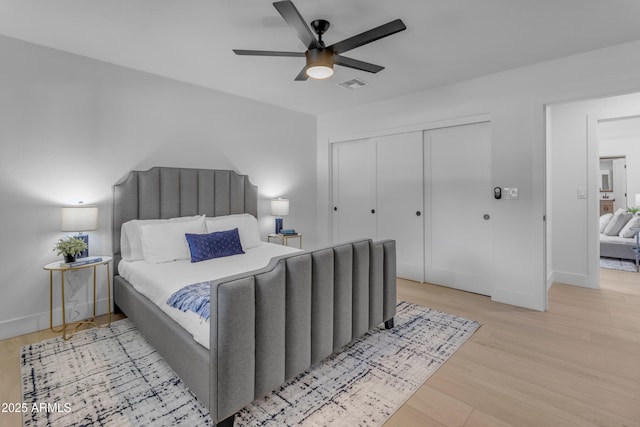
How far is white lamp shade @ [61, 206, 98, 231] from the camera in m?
2.61

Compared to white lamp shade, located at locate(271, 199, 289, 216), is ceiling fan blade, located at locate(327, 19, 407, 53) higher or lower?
higher

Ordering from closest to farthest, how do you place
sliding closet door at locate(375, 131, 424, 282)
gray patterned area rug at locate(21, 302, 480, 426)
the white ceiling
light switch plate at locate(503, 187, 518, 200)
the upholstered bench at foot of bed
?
the upholstered bench at foot of bed
gray patterned area rug at locate(21, 302, 480, 426)
the white ceiling
light switch plate at locate(503, 187, 518, 200)
sliding closet door at locate(375, 131, 424, 282)

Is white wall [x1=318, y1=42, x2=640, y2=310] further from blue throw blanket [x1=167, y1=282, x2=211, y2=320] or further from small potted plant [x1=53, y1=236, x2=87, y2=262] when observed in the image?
small potted plant [x1=53, y1=236, x2=87, y2=262]

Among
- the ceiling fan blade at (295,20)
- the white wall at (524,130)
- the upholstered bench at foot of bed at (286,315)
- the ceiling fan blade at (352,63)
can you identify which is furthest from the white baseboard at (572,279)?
the ceiling fan blade at (295,20)

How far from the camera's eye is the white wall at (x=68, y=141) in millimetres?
2568

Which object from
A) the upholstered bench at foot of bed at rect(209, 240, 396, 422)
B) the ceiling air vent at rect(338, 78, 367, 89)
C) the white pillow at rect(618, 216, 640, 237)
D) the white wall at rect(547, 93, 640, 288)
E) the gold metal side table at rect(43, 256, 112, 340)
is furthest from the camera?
the white pillow at rect(618, 216, 640, 237)

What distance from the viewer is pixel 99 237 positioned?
9.91 ft

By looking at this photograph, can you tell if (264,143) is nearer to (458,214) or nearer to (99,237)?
(99,237)

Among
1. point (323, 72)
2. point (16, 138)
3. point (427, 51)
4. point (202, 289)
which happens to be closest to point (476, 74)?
point (427, 51)

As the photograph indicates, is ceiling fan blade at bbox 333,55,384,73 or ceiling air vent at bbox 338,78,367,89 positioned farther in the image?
ceiling air vent at bbox 338,78,367,89

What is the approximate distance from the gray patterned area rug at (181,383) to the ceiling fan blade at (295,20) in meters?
2.24

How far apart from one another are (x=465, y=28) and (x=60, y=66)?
11.5 ft

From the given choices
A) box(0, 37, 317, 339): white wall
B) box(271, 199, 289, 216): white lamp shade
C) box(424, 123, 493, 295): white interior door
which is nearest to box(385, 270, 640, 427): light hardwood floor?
box(424, 123, 493, 295): white interior door

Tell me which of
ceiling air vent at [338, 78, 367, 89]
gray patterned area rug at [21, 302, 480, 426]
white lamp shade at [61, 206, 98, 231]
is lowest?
gray patterned area rug at [21, 302, 480, 426]
